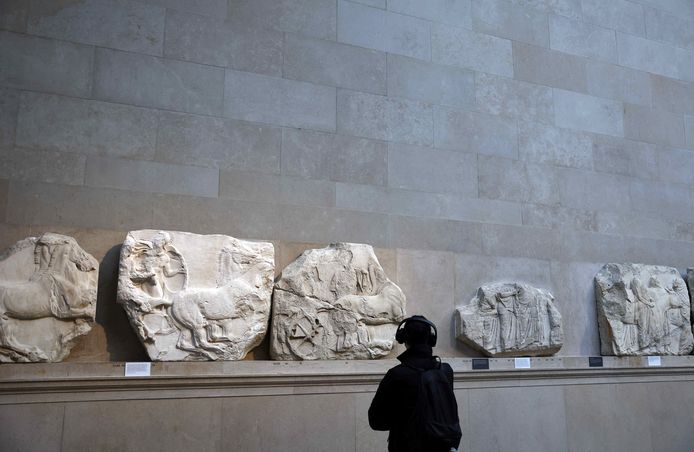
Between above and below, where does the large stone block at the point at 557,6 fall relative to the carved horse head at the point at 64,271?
above

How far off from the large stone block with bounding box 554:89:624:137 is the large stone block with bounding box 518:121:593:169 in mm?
136

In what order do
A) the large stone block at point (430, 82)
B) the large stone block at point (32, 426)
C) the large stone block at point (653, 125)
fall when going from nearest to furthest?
1. the large stone block at point (32, 426)
2. the large stone block at point (430, 82)
3. the large stone block at point (653, 125)

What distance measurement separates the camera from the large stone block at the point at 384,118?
260 inches

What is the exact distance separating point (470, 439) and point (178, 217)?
11.3 feet

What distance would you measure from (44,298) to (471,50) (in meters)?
5.05

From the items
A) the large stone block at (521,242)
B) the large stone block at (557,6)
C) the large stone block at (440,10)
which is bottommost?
the large stone block at (521,242)

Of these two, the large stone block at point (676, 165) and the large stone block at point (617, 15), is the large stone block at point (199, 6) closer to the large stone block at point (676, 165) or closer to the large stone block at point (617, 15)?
the large stone block at point (617, 15)

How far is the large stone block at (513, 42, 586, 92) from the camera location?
Answer: 25.3 feet

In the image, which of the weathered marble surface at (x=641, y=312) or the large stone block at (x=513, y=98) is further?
the large stone block at (x=513, y=98)

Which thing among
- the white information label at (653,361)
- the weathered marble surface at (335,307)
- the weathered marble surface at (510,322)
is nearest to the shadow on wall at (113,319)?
the weathered marble surface at (335,307)

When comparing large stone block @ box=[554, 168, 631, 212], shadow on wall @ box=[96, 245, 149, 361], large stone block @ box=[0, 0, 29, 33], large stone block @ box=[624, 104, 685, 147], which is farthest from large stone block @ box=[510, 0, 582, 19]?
shadow on wall @ box=[96, 245, 149, 361]

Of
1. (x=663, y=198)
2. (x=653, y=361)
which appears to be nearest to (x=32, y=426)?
(x=653, y=361)

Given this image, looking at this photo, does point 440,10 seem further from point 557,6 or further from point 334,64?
point 557,6

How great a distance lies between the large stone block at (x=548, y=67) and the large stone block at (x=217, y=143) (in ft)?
10.4
